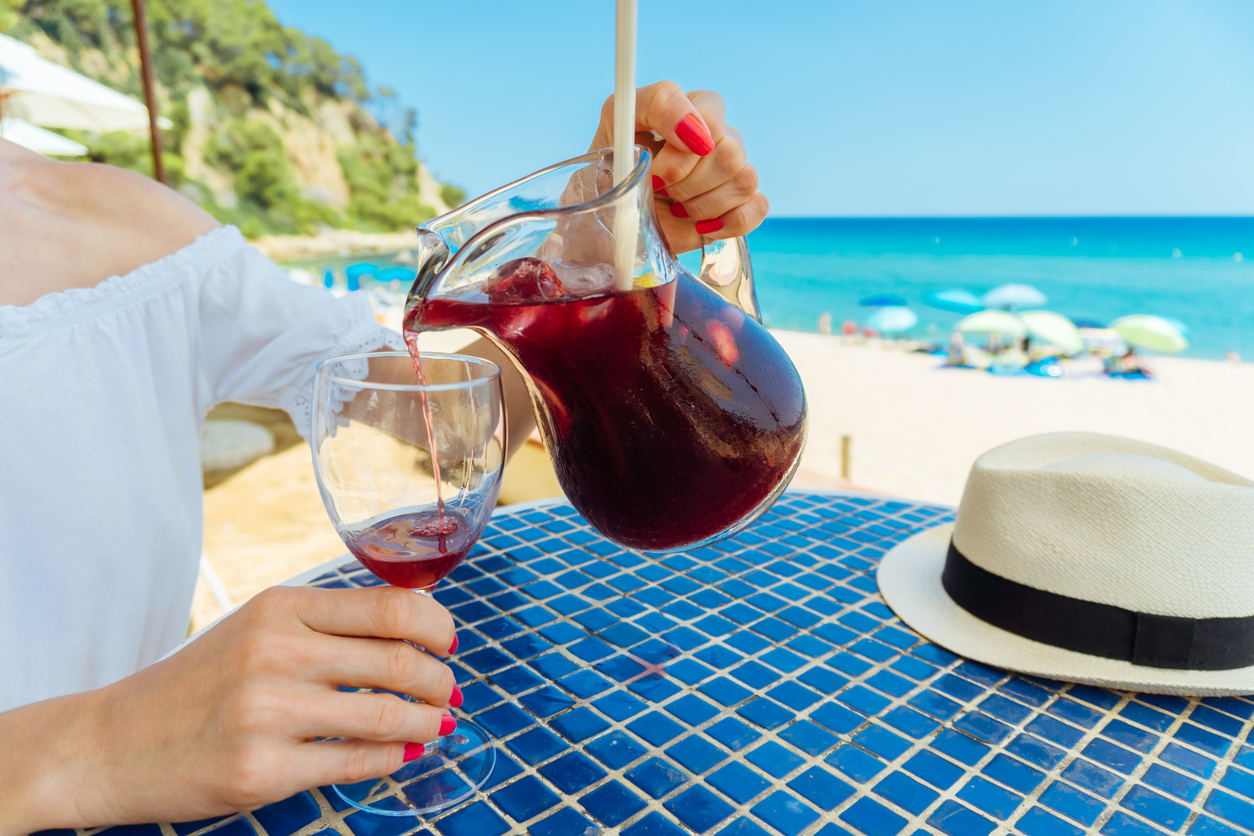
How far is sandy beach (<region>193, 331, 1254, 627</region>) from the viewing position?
3.15 metres

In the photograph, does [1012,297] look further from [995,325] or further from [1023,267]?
[1023,267]

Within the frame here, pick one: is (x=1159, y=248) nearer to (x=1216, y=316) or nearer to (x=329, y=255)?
(x=1216, y=316)

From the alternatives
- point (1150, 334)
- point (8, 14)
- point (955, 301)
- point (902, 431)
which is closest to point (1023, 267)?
point (955, 301)

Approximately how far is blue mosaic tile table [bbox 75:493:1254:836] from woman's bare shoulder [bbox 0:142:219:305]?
0.51m

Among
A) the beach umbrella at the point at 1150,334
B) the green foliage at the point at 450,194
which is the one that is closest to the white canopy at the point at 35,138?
the beach umbrella at the point at 1150,334

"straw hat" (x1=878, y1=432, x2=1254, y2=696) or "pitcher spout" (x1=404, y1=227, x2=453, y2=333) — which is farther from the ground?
"pitcher spout" (x1=404, y1=227, x2=453, y2=333)

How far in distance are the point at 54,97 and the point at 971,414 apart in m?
7.98

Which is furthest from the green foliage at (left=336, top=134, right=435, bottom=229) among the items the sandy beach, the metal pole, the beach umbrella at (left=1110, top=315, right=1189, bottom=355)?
the metal pole

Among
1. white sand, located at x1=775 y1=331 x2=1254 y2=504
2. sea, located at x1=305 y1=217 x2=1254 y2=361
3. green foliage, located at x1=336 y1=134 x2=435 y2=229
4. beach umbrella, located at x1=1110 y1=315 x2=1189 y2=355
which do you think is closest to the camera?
white sand, located at x1=775 y1=331 x2=1254 y2=504

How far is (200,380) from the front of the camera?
106 centimetres

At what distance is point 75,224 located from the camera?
94 cm

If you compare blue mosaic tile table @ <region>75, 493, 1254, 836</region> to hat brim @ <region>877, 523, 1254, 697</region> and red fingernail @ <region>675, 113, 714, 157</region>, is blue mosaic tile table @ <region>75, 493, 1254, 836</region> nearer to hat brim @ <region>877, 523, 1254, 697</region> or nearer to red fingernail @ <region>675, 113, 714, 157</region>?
hat brim @ <region>877, 523, 1254, 697</region>

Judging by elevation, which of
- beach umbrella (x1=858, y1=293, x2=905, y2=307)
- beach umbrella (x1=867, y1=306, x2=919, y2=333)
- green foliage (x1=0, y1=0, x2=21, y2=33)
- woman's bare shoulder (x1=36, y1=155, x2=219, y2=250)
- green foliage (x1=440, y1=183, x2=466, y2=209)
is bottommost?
beach umbrella (x1=867, y1=306, x2=919, y2=333)

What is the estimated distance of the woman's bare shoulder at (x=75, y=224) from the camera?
87 centimetres
